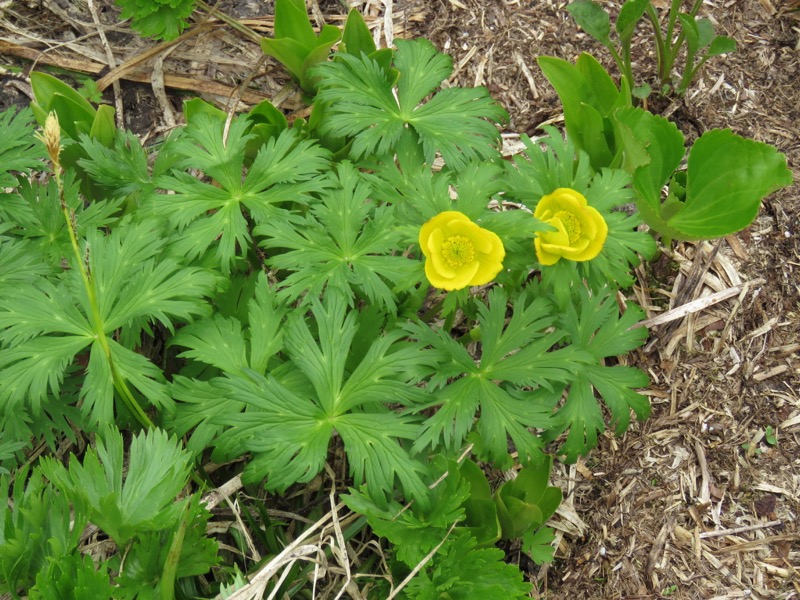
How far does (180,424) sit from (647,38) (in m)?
2.34

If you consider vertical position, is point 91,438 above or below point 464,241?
below

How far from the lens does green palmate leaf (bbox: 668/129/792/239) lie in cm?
217

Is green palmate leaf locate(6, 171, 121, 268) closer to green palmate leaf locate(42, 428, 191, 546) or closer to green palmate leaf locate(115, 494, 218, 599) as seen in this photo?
green palmate leaf locate(42, 428, 191, 546)

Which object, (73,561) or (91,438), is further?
(91,438)

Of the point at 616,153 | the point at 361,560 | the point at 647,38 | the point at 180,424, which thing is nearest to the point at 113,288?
the point at 180,424

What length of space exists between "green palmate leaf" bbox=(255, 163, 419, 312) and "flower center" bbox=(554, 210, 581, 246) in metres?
0.39

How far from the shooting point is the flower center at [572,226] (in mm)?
1829

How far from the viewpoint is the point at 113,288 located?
1.94 meters

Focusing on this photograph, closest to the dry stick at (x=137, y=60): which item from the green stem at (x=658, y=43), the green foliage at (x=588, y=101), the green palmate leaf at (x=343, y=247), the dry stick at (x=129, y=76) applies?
the dry stick at (x=129, y=76)

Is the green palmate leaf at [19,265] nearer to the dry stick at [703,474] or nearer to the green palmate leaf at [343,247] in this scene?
the green palmate leaf at [343,247]

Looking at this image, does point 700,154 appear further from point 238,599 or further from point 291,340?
point 238,599

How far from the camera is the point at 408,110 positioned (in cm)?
226

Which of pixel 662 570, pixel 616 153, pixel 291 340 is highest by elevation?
pixel 616 153

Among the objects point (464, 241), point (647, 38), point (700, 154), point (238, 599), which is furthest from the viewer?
point (647, 38)
